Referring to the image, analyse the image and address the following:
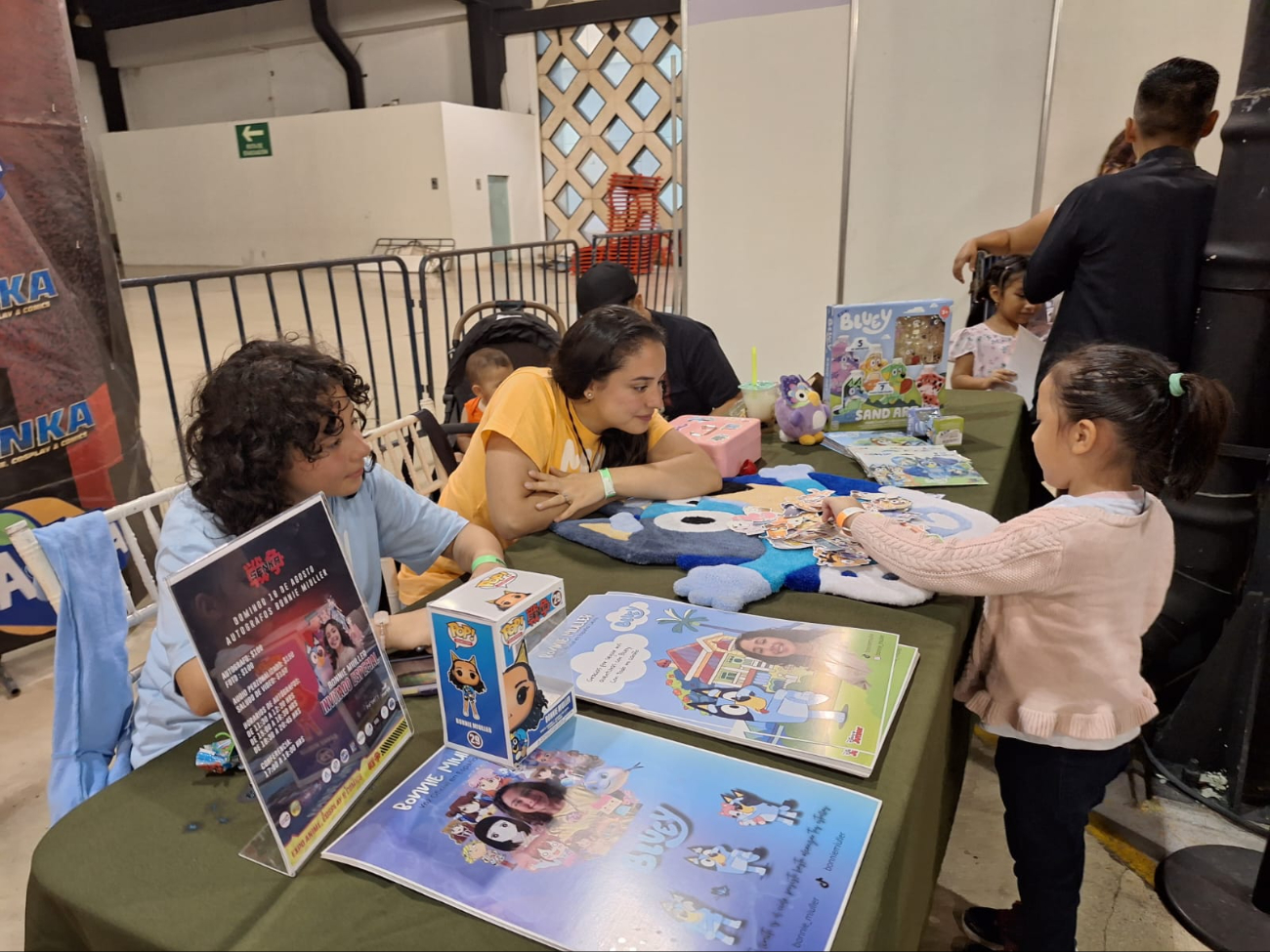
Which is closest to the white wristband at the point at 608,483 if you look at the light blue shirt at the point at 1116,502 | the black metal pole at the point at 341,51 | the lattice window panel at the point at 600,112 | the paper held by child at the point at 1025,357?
the light blue shirt at the point at 1116,502

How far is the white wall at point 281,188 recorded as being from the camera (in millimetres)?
11977

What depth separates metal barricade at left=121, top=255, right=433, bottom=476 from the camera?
14.0 ft

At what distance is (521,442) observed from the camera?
5.25 feet

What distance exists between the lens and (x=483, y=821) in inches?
30.7

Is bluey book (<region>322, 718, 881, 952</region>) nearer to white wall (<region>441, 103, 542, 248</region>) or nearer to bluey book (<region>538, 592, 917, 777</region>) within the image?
bluey book (<region>538, 592, 917, 777</region>)

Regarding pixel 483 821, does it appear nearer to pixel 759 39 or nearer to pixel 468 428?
pixel 468 428

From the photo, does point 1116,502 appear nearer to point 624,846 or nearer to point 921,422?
point 624,846

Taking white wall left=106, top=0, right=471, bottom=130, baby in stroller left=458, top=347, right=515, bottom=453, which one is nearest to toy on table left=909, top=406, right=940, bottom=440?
baby in stroller left=458, top=347, right=515, bottom=453

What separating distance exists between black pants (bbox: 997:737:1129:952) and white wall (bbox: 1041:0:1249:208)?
133 inches

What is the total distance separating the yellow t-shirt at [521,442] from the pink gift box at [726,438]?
0.10 m

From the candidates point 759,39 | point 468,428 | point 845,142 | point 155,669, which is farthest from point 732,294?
point 155,669

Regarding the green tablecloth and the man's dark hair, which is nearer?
the green tablecloth

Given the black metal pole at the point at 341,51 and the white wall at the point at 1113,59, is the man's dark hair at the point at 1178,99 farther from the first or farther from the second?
the black metal pole at the point at 341,51

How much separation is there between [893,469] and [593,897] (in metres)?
1.32
